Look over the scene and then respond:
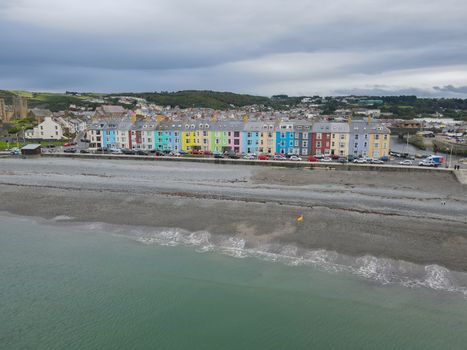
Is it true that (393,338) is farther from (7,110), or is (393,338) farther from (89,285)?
(7,110)

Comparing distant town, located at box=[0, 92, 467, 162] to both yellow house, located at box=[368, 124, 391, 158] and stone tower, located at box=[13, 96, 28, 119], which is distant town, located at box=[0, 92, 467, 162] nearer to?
yellow house, located at box=[368, 124, 391, 158]

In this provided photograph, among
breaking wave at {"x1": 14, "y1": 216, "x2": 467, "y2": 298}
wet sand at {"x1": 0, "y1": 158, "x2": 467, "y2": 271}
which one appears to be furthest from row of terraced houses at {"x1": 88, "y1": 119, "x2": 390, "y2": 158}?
breaking wave at {"x1": 14, "y1": 216, "x2": 467, "y2": 298}

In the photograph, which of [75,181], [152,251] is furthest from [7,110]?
[152,251]

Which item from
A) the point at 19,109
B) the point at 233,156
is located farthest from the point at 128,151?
the point at 19,109

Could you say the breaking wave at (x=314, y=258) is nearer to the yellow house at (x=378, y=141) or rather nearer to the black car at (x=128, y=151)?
the yellow house at (x=378, y=141)

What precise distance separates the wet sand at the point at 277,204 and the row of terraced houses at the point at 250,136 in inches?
506

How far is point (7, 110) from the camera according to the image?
10969 centimetres

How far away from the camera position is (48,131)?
79.3 meters

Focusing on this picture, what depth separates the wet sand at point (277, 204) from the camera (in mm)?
21697

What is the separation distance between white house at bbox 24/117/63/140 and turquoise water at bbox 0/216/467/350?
214ft

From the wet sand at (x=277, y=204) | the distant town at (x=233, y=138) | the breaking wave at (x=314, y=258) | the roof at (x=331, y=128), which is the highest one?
the roof at (x=331, y=128)

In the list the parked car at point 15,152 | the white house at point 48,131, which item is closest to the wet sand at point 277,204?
the parked car at point 15,152

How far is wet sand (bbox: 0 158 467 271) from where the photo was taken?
21.7m

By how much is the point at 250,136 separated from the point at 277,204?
112ft
